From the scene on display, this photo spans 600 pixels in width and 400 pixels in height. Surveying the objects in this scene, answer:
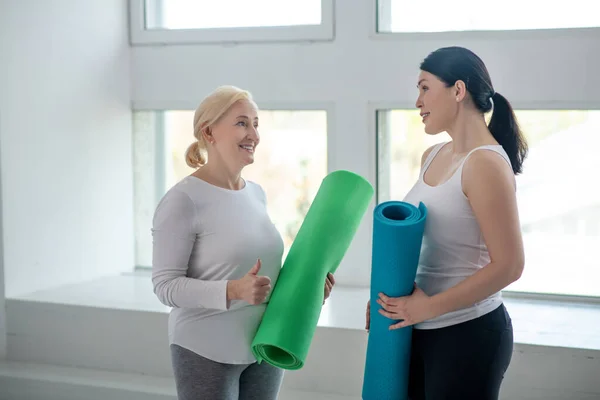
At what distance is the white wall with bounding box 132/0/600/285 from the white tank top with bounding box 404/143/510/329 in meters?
1.40

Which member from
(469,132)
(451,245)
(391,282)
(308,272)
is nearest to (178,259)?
(308,272)

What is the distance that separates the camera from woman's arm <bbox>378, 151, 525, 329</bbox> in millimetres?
1633

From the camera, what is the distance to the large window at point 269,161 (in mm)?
3461

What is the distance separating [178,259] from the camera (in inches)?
70.9

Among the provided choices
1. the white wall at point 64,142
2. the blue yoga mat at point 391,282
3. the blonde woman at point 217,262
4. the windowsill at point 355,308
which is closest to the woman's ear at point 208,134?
the blonde woman at point 217,262

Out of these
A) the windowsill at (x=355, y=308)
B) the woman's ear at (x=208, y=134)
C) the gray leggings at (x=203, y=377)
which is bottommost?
the windowsill at (x=355, y=308)

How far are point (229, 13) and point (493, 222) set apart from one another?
224 centimetres

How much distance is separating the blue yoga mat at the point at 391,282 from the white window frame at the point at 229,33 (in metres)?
1.68

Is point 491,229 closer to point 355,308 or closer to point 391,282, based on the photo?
point 391,282

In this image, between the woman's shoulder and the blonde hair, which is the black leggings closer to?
the woman's shoulder

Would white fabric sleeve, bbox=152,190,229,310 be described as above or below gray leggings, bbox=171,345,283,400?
above

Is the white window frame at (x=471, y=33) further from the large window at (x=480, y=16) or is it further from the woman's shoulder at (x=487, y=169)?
the woman's shoulder at (x=487, y=169)

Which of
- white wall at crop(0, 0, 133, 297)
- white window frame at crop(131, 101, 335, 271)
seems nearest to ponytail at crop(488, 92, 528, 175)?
white window frame at crop(131, 101, 335, 271)

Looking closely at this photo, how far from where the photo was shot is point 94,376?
2.99 m
